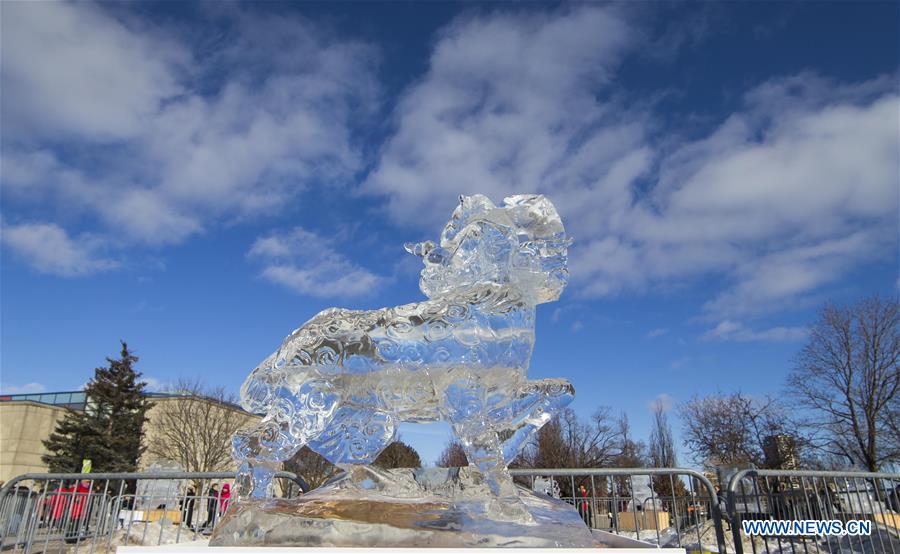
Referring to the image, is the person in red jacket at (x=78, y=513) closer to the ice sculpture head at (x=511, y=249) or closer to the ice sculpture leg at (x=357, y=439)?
the ice sculpture leg at (x=357, y=439)

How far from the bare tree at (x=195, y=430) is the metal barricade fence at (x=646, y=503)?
58.7 ft

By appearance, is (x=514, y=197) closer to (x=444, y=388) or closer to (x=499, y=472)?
(x=444, y=388)

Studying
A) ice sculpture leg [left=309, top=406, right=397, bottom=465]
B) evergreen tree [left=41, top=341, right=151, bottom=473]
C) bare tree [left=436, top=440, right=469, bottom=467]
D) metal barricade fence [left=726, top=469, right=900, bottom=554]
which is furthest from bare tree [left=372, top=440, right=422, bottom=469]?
ice sculpture leg [left=309, top=406, right=397, bottom=465]

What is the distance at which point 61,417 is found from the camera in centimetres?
3312

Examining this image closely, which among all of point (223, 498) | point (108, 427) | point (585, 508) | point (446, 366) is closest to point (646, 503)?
point (585, 508)

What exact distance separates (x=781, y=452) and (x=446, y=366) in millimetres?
24006

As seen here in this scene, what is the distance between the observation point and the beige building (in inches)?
1069

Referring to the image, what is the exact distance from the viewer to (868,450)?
19547 millimetres

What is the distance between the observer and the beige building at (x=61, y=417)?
27156 millimetres

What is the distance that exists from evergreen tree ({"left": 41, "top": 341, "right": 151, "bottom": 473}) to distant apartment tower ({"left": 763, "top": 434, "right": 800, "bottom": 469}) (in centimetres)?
2885

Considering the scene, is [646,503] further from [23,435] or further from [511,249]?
[23,435]

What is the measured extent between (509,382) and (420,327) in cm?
61

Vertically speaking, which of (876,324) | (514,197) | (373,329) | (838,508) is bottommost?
(838,508)

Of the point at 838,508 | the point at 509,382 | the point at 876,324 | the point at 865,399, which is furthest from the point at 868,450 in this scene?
the point at 509,382
